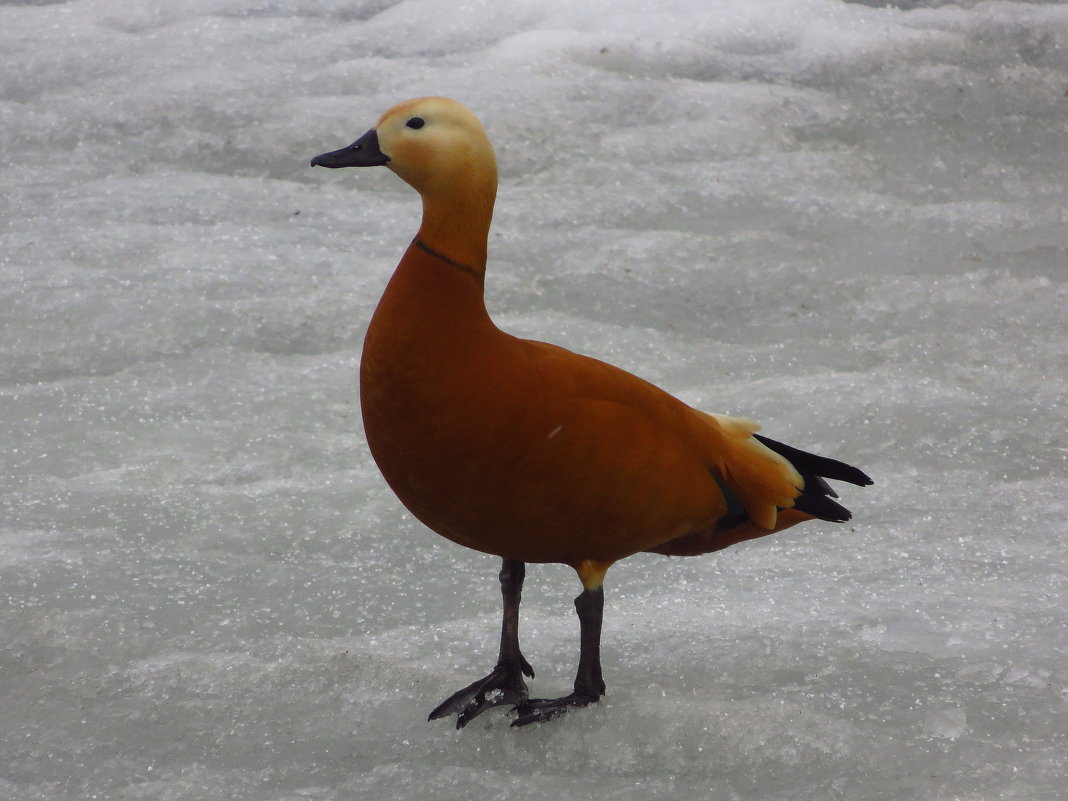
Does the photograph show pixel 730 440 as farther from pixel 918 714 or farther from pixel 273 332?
pixel 273 332

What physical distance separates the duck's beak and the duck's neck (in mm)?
116

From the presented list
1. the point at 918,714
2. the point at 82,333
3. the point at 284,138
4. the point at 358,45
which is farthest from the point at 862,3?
the point at 918,714

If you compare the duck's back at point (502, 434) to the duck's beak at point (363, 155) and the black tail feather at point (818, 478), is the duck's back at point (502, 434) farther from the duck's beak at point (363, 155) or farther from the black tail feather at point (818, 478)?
the black tail feather at point (818, 478)

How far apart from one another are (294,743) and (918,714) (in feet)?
4.41

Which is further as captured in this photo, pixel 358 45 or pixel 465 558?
pixel 358 45

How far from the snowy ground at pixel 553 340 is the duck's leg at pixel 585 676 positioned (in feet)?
0.15

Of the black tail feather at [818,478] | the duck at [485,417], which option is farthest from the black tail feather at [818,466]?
the duck at [485,417]

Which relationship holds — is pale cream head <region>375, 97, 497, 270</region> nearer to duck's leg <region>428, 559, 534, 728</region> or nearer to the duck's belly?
the duck's belly

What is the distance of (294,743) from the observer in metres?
2.47

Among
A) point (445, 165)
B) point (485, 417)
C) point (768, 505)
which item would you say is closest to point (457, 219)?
point (445, 165)

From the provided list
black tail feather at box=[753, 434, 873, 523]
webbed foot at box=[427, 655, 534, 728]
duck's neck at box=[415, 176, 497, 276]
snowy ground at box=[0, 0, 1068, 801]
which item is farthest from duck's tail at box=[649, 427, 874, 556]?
duck's neck at box=[415, 176, 497, 276]

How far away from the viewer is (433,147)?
2.17 meters

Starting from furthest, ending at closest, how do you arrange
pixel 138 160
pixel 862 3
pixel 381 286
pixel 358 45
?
1. pixel 862 3
2. pixel 358 45
3. pixel 138 160
4. pixel 381 286

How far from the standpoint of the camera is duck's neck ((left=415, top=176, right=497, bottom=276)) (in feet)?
7.26
